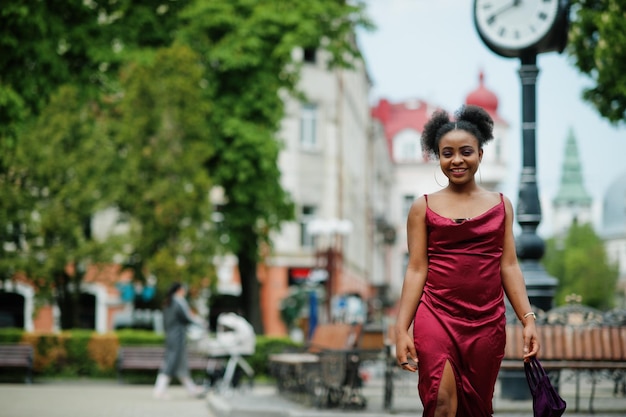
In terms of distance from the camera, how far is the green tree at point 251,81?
32.2 metres

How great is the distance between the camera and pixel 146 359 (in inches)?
1081

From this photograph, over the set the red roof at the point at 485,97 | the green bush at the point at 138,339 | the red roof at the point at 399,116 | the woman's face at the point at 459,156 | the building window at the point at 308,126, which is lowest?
the green bush at the point at 138,339

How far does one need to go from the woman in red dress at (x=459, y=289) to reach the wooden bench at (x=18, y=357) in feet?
70.2

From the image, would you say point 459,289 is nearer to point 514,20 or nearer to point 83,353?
point 514,20

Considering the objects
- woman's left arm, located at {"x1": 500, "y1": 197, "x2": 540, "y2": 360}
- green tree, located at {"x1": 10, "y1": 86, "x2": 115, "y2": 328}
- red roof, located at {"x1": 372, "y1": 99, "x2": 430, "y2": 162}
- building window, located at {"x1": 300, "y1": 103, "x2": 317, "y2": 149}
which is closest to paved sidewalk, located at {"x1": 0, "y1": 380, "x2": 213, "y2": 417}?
green tree, located at {"x1": 10, "y1": 86, "x2": 115, "y2": 328}

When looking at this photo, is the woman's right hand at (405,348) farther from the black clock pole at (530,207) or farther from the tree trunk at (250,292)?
the tree trunk at (250,292)

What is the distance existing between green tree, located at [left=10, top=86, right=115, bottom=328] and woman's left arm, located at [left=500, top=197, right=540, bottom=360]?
23324 mm

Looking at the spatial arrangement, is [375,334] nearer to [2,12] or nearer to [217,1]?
[2,12]

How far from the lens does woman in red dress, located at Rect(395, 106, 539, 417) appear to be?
6320 millimetres

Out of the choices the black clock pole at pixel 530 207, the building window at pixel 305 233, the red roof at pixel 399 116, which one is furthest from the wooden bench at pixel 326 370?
the red roof at pixel 399 116

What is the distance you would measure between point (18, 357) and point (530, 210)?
50.1 feet

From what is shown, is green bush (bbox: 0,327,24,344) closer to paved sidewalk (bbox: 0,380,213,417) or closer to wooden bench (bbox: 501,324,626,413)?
paved sidewalk (bbox: 0,380,213,417)

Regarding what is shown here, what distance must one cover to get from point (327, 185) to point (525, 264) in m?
36.8

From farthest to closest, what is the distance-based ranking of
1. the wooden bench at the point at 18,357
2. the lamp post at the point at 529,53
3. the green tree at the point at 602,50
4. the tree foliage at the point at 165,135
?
the tree foliage at the point at 165,135 → the wooden bench at the point at 18,357 → the green tree at the point at 602,50 → the lamp post at the point at 529,53
